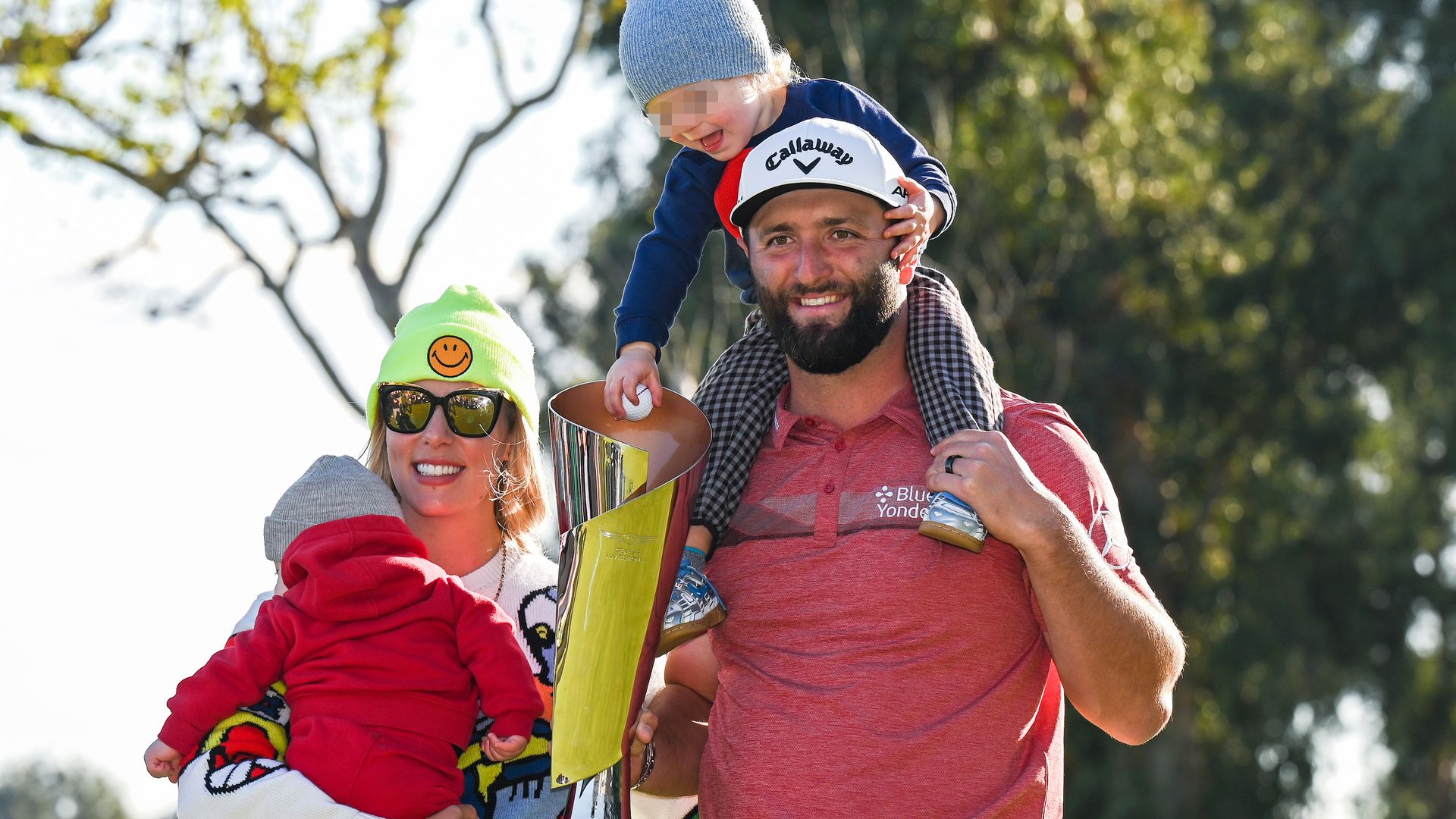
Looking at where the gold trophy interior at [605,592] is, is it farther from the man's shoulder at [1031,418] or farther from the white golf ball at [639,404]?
the man's shoulder at [1031,418]

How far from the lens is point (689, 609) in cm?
314

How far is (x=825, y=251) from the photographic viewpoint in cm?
326

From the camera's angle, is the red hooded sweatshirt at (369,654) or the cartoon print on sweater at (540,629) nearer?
the red hooded sweatshirt at (369,654)

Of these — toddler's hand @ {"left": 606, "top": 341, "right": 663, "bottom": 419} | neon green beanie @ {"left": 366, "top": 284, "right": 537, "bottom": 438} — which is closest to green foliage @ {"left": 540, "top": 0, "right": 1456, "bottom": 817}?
neon green beanie @ {"left": 366, "top": 284, "right": 537, "bottom": 438}

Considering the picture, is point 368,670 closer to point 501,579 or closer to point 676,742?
point 501,579

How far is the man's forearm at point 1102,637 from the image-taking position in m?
2.91

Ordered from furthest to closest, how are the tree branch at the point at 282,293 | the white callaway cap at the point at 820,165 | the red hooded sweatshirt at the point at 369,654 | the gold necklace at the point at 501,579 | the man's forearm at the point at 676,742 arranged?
the tree branch at the point at 282,293, the gold necklace at the point at 501,579, the man's forearm at the point at 676,742, the white callaway cap at the point at 820,165, the red hooded sweatshirt at the point at 369,654

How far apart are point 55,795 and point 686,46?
98136mm

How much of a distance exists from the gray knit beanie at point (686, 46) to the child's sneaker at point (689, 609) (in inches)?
42.5

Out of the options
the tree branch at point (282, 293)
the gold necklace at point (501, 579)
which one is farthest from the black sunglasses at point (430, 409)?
the tree branch at point (282, 293)

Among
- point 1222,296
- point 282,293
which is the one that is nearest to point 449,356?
point 282,293

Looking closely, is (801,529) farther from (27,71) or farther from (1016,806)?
(27,71)

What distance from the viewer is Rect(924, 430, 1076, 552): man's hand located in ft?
9.42

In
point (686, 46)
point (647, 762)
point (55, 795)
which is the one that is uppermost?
point (686, 46)
